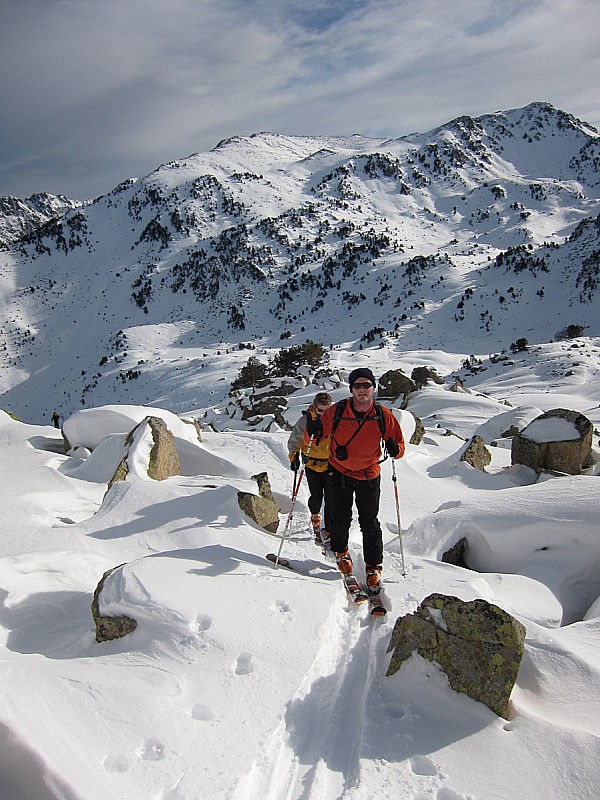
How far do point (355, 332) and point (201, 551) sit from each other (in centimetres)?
8047

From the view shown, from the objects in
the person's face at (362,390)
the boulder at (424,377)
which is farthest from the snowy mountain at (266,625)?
the boulder at (424,377)

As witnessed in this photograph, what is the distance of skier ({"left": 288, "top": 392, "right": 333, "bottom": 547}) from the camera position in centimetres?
633

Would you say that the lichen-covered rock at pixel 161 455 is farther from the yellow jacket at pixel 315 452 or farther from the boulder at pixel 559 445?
the boulder at pixel 559 445

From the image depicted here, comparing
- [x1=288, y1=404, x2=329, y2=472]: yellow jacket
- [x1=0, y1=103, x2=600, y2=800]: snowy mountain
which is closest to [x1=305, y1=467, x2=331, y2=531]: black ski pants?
[x1=288, y1=404, x2=329, y2=472]: yellow jacket

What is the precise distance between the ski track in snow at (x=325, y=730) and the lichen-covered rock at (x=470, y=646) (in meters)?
0.39

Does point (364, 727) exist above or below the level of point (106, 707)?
below

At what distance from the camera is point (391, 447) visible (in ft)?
15.9

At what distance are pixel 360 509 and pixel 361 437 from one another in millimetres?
867

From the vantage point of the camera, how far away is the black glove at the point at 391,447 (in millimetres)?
4816

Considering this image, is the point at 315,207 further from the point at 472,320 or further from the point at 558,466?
the point at 558,466

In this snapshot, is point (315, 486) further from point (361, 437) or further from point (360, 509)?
point (361, 437)

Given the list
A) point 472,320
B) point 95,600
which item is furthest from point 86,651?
point 472,320

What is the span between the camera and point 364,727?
3.18 m

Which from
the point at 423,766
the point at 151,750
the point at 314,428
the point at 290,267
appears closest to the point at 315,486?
the point at 314,428
